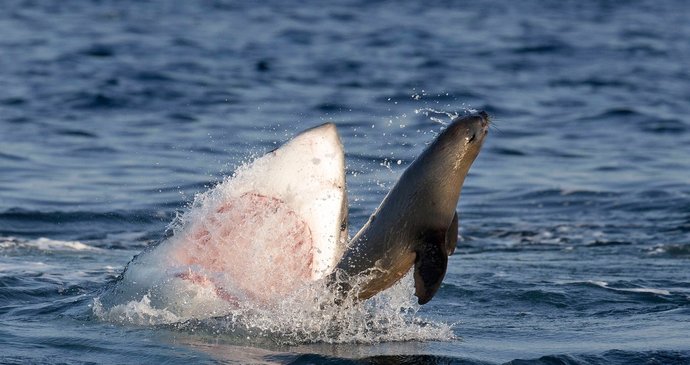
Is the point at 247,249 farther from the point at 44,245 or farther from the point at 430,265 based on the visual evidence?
the point at 44,245

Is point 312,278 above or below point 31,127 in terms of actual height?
above

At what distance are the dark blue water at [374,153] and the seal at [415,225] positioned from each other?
1.13 ft

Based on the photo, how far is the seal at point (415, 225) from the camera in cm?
621

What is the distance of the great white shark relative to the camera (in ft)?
19.9

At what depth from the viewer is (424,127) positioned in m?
18.2

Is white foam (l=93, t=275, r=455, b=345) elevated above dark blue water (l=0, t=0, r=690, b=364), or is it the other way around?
white foam (l=93, t=275, r=455, b=345)

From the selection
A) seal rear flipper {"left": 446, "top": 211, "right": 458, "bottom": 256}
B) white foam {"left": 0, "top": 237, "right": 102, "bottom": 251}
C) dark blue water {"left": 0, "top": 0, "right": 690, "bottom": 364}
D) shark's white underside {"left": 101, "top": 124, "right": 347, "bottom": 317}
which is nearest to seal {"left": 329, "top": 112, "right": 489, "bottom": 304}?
seal rear flipper {"left": 446, "top": 211, "right": 458, "bottom": 256}

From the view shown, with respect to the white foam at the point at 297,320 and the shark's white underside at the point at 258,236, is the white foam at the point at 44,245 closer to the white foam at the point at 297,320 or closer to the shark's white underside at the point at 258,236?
the white foam at the point at 297,320

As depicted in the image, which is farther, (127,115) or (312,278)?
(127,115)

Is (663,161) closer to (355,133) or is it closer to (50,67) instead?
(355,133)

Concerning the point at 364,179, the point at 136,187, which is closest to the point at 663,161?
the point at 364,179

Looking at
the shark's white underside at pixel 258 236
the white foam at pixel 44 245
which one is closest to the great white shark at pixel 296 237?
the shark's white underside at pixel 258 236

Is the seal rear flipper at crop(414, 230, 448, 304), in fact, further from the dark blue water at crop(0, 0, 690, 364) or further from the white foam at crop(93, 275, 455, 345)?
the white foam at crop(93, 275, 455, 345)

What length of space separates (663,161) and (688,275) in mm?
7146
